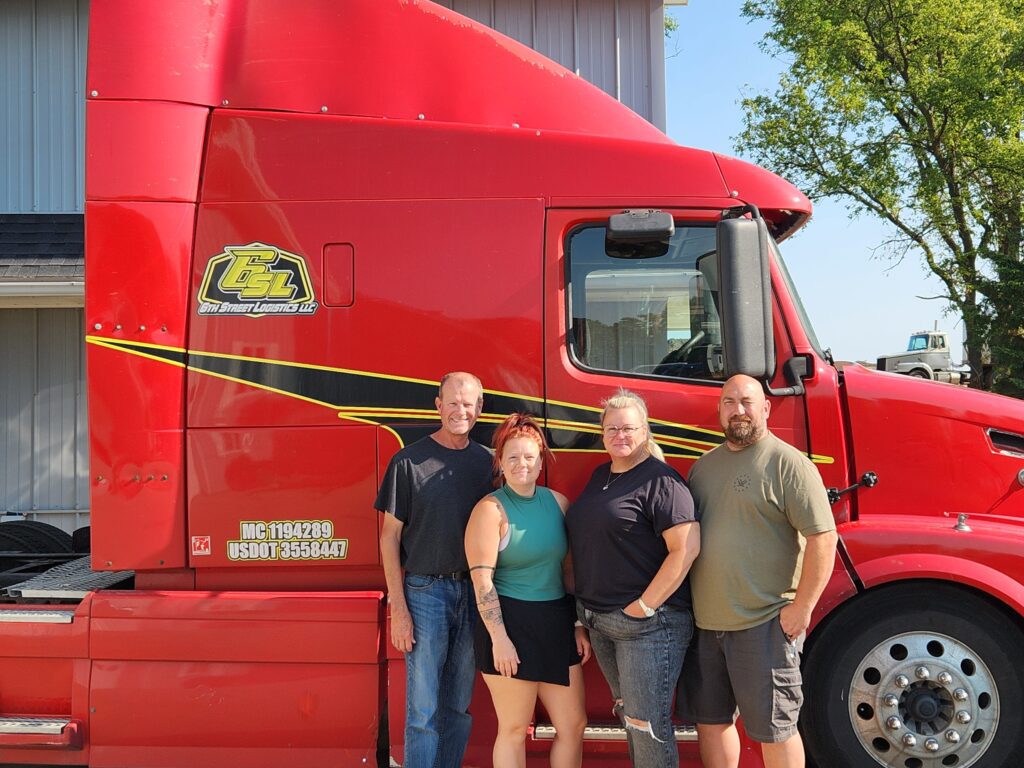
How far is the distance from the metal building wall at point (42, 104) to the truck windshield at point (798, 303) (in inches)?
340

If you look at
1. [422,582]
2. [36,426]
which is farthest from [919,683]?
[36,426]

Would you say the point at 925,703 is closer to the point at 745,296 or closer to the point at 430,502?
the point at 745,296

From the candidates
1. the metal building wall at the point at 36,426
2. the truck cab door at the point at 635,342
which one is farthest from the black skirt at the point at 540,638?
the metal building wall at the point at 36,426

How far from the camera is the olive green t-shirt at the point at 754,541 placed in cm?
332

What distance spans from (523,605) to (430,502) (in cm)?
56

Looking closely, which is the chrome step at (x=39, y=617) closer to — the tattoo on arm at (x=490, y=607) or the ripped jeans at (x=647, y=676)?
the tattoo on arm at (x=490, y=607)

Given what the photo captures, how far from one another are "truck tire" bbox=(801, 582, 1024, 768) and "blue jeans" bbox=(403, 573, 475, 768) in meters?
1.52

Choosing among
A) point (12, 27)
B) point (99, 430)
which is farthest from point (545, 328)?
point (12, 27)

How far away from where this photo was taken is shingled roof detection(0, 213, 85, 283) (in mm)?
8266

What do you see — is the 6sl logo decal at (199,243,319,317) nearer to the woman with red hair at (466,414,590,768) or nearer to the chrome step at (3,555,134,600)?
the woman with red hair at (466,414,590,768)

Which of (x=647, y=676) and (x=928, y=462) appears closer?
(x=647, y=676)

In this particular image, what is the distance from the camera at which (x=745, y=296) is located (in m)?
3.55

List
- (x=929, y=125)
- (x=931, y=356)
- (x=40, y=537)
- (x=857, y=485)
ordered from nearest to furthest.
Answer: (x=857, y=485) → (x=40, y=537) → (x=929, y=125) → (x=931, y=356)

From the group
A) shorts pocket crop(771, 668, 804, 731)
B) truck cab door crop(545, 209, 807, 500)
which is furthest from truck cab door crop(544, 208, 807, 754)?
shorts pocket crop(771, 668, 804, 731)
